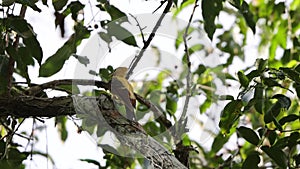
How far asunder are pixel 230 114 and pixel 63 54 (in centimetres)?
33

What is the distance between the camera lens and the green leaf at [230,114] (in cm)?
98

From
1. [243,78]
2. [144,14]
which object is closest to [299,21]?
[144,14]

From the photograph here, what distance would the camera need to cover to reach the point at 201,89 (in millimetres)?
1516

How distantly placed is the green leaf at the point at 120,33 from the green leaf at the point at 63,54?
45mm

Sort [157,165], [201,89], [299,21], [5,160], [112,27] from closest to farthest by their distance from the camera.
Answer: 1. [157,165]
2. [5,160]
3. [112,27]
4. [201,89]
5. [299,21]

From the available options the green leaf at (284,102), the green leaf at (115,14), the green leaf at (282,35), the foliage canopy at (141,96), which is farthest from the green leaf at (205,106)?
the green leaf at (284,102)

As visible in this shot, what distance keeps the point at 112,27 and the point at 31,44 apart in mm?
204

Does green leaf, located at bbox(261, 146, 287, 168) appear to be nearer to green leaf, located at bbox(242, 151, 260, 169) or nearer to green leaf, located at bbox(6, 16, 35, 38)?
green leaf, located at bbox(242, 151, 260, 169)

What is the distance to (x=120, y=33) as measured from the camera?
3.74ft

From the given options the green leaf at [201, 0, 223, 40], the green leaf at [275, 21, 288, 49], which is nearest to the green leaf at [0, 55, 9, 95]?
the green leaf at [201, 0, 223, 40]

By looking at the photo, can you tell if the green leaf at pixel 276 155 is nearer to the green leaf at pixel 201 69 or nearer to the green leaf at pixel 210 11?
the green leaf at pixel 210 11

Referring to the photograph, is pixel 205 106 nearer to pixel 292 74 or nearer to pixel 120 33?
pixel 120 33

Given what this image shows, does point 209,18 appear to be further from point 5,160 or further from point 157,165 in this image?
point 5,160

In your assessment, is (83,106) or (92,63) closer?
(83,106)
